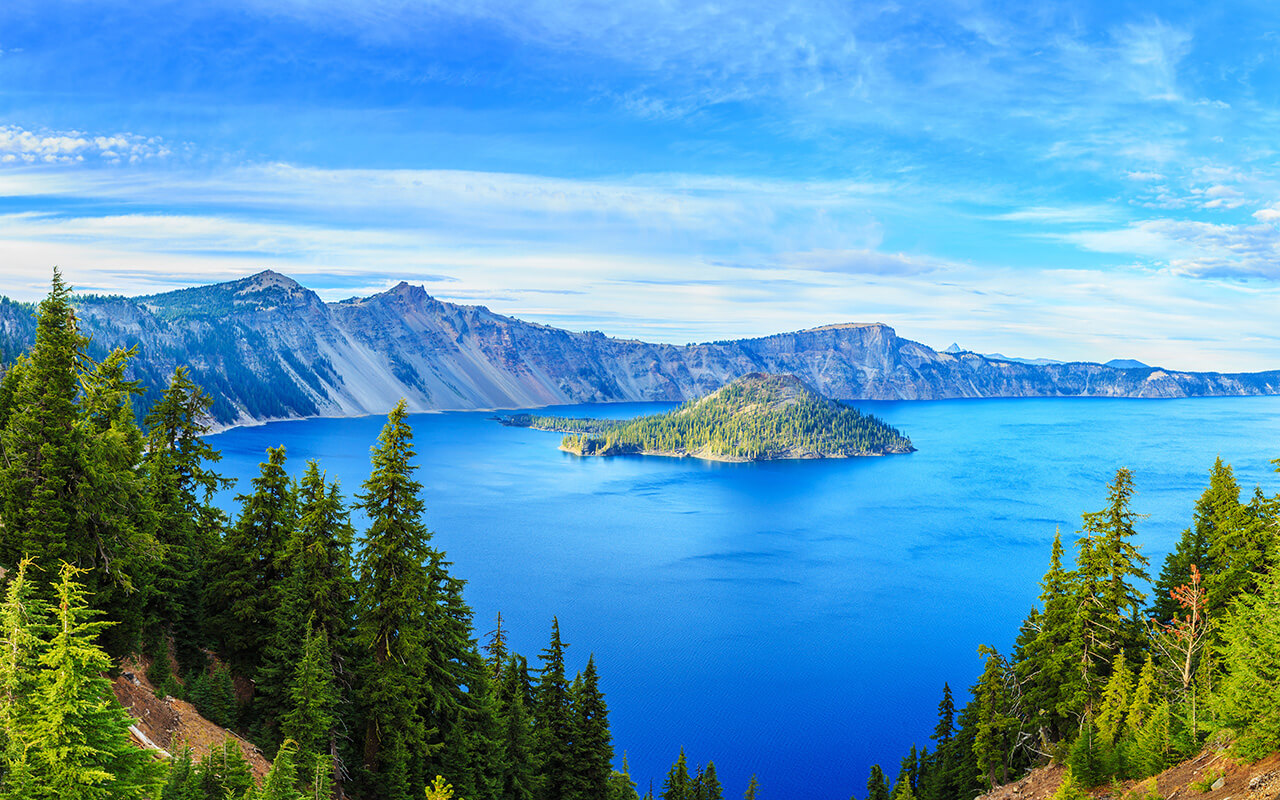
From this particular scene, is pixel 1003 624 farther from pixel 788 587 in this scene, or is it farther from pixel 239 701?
pixel 239 701

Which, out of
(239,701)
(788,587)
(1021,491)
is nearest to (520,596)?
(788,587)

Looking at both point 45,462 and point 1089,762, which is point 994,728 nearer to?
point 1089,762

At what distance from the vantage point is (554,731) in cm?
4038

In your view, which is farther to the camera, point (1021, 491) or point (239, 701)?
point (1021, 491)

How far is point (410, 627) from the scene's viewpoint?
30766mm

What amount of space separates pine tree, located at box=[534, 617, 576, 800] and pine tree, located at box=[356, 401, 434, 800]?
28.5 ft

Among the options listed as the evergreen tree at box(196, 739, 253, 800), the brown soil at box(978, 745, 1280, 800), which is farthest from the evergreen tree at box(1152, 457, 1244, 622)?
the evergreen tree at box(196, 739, 253, 800)

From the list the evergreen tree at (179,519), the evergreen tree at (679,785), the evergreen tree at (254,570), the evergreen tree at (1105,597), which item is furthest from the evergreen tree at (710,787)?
the evergreen tree at (179,519)

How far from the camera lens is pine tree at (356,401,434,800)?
29422 millimetres

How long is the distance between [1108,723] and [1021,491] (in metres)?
184

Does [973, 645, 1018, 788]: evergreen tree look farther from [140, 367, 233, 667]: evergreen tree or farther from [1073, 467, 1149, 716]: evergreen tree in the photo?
[140, 367, 233, 667]: evergreen tree

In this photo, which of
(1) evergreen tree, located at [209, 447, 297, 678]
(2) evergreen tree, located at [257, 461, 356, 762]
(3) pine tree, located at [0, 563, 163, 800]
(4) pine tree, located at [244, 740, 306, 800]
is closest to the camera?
(3) pine tree, located at [0, 563, 163, 800]

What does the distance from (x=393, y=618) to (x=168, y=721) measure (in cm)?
822

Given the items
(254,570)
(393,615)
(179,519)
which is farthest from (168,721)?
(179,519)
